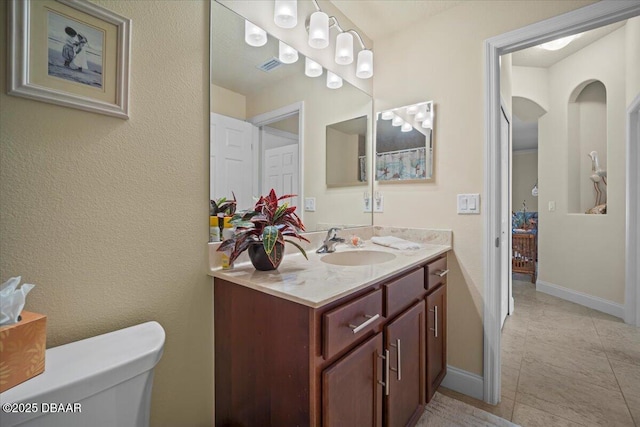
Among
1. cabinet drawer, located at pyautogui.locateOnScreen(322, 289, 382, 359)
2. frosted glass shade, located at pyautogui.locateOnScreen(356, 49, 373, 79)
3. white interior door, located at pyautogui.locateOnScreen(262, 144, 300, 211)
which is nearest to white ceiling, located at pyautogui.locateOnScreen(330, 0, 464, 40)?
frosted glass shade, located at pyautogui.locateOnScreen(356, 49, 373, 79)

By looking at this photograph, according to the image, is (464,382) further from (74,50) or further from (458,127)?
(74,50)

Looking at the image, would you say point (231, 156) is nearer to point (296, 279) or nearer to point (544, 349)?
point (296, 279)

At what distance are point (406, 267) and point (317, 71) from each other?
1.27 metres

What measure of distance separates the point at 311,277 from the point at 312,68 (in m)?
1.27

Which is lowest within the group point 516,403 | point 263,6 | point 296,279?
point 516,403

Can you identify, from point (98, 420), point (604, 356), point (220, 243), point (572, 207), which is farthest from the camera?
point (572, 207)

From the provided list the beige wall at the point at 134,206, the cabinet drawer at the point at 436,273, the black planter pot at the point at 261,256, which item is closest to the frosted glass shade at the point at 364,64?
the beige wall at the point at 134,206

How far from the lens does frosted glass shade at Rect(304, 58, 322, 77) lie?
165 centimetres

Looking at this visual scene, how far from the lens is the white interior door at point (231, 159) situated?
1.19m

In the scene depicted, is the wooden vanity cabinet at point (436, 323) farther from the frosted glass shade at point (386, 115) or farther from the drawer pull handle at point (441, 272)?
the frosted glass shade at point (386, 115)

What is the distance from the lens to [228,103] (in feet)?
4.10

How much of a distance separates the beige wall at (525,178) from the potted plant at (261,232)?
26.7 ft

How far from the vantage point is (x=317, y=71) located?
173 centimetres

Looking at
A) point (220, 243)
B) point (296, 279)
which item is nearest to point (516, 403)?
point (296, 279)
